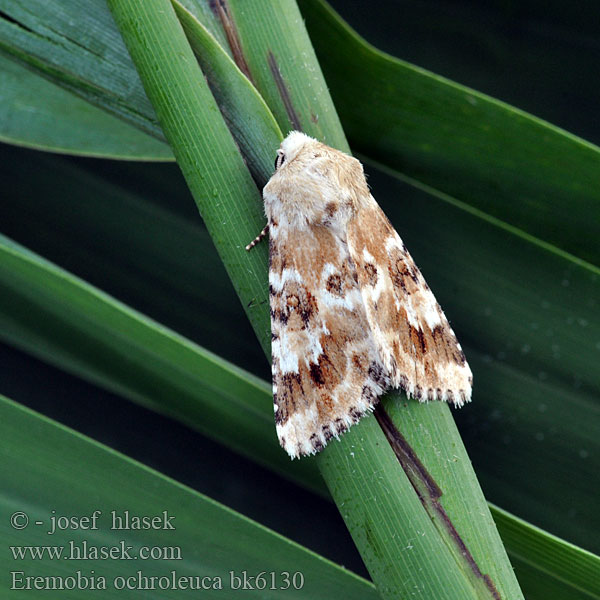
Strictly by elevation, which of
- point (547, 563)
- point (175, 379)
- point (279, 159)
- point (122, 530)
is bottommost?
point (547, 563)

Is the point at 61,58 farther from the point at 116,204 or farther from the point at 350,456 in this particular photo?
the point at 350,456

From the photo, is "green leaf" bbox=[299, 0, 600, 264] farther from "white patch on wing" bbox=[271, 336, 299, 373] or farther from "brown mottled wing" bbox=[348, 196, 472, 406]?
"white patch on wing" bbox=[271, 336, 299, 373]

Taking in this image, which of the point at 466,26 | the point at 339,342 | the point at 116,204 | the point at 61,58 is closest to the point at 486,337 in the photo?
the point at 339,342

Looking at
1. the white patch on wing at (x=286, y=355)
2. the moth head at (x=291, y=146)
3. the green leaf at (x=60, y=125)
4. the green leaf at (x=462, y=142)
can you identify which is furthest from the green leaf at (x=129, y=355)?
the green leaf at (x=462, y=142)

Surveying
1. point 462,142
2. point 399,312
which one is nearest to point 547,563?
point 399,312

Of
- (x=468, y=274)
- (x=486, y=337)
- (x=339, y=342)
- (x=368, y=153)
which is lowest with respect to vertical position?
(x=486, y=337)

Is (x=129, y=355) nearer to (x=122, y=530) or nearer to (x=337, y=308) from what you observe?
(x=122, y=530)

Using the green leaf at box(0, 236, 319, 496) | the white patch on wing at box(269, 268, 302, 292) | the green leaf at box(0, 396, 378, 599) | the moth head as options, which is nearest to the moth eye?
the moth head
